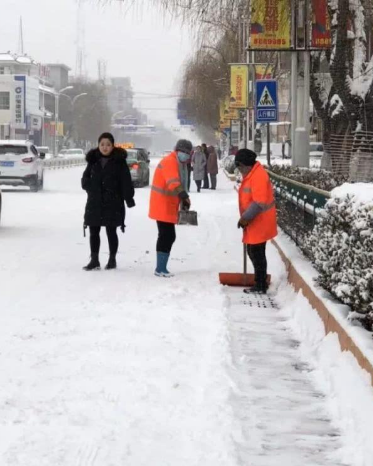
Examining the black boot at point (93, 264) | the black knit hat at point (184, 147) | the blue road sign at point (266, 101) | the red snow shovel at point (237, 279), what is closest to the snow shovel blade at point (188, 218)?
the black boot at point (93, 264)

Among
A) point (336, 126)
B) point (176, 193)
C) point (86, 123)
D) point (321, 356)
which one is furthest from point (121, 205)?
point (86, 123)

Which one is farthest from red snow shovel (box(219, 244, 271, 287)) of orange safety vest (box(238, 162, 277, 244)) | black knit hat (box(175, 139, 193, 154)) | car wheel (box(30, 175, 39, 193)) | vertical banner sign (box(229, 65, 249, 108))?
vertical banner sign (box(229, 65, 249, 108))

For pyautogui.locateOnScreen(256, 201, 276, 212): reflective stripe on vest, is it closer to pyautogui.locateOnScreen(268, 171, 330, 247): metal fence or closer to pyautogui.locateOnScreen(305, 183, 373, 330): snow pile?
pyautogui.locateOnScreen(268, 171, 330, 247): metal fence

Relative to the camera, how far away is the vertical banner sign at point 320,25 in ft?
55.2

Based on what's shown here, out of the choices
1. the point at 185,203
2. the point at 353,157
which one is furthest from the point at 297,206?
the point at 353,157

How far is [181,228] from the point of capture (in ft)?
58.9

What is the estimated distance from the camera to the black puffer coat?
38.7ft

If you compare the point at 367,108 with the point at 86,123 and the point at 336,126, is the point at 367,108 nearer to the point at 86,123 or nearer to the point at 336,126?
the point at 336,126

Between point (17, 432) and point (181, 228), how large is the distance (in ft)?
42.8

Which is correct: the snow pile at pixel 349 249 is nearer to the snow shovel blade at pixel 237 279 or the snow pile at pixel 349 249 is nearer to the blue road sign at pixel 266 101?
the snow shovel blade at pixel 237 279

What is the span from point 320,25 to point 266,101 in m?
4.55

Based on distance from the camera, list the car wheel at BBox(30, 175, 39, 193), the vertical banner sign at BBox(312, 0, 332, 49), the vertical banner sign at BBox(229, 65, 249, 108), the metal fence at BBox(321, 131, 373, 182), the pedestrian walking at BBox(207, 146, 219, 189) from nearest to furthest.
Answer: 1. the metal fence at BBox(321, 131, 373, 182)
2. the vertical banner sign at BBox(312, 0, 332, 49)
3. the car wheel at BBox(30, 175, 39, 193)
4. the pedestrian walking at BBox(207, 146, 219, 189)
5. the vertical banner sign at BBox(229, 65, 249, 108)

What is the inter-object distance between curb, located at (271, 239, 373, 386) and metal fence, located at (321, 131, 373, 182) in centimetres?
467

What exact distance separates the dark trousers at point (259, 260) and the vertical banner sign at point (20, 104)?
106 meters
